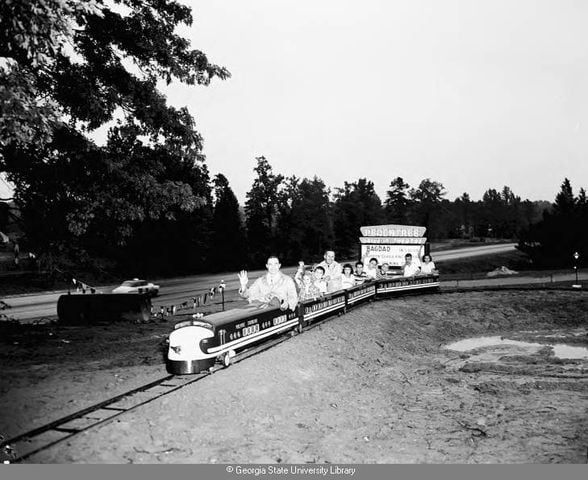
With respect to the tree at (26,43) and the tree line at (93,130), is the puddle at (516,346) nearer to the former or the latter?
the tree line at (93,130)

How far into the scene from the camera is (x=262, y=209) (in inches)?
2781

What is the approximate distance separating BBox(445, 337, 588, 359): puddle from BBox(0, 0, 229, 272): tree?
37.4 feet

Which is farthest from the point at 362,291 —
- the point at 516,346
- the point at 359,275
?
the point at 516,346

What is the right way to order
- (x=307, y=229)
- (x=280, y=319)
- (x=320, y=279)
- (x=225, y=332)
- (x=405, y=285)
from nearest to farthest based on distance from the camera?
1. (x=225, y=332)
2. (x=280, y=319)
3. (x=320, y=279)
4. (x=405, y=285)
5. (x=307, y=229)

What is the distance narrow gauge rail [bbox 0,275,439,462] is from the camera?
22.3 ft

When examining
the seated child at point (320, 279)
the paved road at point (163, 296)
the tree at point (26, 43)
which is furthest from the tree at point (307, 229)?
the tree at point (26, 43)

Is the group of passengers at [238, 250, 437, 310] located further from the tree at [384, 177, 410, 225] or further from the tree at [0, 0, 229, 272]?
the tree at [384, 177, 410, 225]

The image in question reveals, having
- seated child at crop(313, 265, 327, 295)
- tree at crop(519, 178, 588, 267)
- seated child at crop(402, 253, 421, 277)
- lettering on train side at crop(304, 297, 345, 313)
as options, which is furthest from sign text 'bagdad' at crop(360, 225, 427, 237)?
tree at crop(519, 178, 588, 267)

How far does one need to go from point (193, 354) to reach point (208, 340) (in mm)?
399

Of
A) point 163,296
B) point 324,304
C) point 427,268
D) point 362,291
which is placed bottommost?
point 163,296

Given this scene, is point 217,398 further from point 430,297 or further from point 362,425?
point 430,297

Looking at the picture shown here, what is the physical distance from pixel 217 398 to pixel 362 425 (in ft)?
8.66

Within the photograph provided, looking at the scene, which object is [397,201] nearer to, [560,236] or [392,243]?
[560,236]

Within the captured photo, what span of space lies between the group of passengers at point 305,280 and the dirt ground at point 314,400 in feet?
4.21
